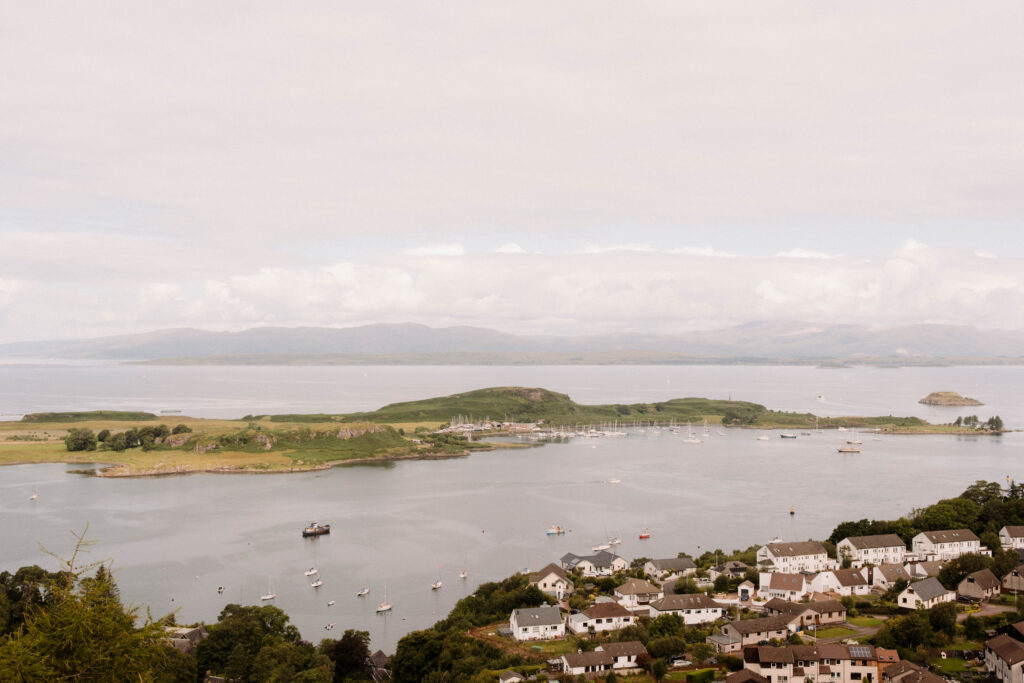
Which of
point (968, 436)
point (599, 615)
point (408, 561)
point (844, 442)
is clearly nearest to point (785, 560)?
point (599, 615)

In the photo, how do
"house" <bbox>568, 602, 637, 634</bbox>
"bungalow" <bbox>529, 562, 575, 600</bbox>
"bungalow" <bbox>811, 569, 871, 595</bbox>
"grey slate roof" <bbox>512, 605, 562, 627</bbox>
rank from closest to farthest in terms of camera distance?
"grey slate roof" <bbox>512, 605, 562, 627</bbox> → "house" <bbox>568, 602, 637, 634</bbox> → "bungalow" <bbox>811, 569, 871, 595</bbox> → "bungalow" <bbox>529, 562, 575, 600</bbox>

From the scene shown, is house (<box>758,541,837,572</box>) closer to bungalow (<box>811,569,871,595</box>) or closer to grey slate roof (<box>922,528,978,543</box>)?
bungalow (<box>811,569,871,595</box>)

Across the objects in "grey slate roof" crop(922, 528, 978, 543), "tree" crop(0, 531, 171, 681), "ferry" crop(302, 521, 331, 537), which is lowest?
"ferry" crop(302, 521, 331, 537)

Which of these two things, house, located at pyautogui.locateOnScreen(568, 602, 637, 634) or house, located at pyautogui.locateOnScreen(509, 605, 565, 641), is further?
house, located at pyautogui.locateOnScreen(568, 602, 637, 634)

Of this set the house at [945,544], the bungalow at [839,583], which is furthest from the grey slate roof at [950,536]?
the bungalow at [839,583]

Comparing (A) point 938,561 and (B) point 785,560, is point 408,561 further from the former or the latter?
(A) point 938,561

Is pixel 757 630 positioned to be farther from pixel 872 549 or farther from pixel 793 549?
pixel 872 549

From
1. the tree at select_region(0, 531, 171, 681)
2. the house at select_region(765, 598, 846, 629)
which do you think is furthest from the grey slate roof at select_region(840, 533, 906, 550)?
the tree at select_region(0, 531, 171, 681)
